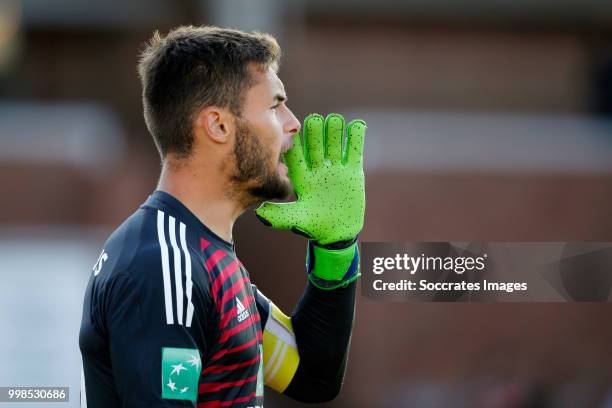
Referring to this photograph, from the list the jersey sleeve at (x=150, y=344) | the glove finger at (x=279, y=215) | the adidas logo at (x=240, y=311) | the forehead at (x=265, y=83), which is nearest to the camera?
the jersey sleeve at (x=150, y=344)

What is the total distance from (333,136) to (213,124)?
0.44 meters

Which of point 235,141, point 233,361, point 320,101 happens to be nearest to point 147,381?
point 233,361

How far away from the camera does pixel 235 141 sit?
2176mm

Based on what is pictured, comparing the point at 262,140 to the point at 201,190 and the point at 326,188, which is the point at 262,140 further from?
the point at 326,188

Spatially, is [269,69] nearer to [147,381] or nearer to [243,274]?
[243,274]

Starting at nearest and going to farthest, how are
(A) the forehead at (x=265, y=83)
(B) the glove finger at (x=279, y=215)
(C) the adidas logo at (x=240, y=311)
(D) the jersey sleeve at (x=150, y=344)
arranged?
(D) the jersey sleeve at (x=150, y=344), (C) the adidas logo at (x=240, y=311), (A) the forehead at (x=265, y=83), (B) the glove finger at (x=279, y=215)

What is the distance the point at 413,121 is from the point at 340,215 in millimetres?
3372

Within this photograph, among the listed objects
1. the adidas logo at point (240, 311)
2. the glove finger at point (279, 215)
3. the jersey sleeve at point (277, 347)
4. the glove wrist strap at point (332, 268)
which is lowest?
the jersey sleeve at point (277, 347)

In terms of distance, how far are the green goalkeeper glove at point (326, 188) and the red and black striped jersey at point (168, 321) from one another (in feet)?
0.93

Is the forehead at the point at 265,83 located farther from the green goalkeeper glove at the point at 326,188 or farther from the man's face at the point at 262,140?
the green goalkeeper glove at the point at 326,188

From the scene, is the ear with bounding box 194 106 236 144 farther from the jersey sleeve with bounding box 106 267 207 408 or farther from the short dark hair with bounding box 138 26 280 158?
the jersey sleeve with bounding box 106 267 207 408

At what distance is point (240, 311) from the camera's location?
212 cm

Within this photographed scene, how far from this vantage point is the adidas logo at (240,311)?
2.10 meters

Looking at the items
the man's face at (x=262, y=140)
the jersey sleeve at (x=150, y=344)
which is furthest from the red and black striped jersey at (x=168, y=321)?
the man's face at (x=262, y=140)
